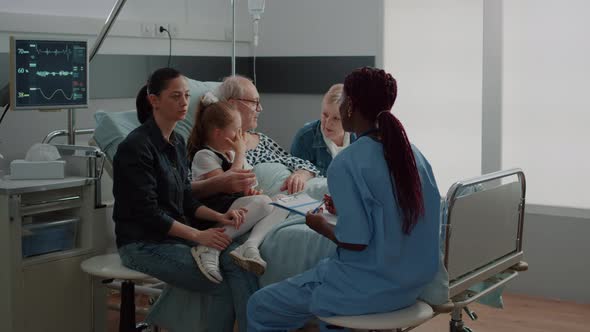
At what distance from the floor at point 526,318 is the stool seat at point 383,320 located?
143cm

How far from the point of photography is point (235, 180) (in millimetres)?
3449

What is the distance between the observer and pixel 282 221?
134 inches

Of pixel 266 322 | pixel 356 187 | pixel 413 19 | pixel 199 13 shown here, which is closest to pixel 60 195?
pixel 266 322

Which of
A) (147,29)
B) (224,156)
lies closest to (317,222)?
(224,156)

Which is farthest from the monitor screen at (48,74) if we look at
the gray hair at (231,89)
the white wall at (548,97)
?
the white wall at (548,97)

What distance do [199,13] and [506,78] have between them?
1.89 m

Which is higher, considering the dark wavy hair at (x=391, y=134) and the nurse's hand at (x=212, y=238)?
the dark wavy hair at (x=391, y=134)

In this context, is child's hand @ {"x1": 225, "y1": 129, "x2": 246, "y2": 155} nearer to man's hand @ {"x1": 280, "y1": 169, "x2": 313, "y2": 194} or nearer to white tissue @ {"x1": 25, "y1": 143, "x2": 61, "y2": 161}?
man's hand @ {"x1": 280, "y1": 169, "x2": 313, "y2": 194}

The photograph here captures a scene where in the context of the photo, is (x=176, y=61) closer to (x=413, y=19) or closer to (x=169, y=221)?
(x=413, y=19)

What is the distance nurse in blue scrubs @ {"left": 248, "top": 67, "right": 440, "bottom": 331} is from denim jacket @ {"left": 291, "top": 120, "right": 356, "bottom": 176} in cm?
144

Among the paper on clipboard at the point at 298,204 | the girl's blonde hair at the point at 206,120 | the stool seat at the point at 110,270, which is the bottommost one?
the stool seat at the point at 110,270

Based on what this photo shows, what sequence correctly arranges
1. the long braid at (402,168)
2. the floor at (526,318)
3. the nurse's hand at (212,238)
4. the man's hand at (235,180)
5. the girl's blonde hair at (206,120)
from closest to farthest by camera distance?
the long braid at (402,168)
the nurse's hand at (212,238)
the man's hand at (235,180)
the girl's blonde hair at (206,120)
the floor at (526,318)

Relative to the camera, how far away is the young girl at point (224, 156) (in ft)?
11.1

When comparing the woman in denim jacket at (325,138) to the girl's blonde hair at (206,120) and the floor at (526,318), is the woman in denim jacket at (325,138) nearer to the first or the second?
the girl's blonde hair at (206,120)
